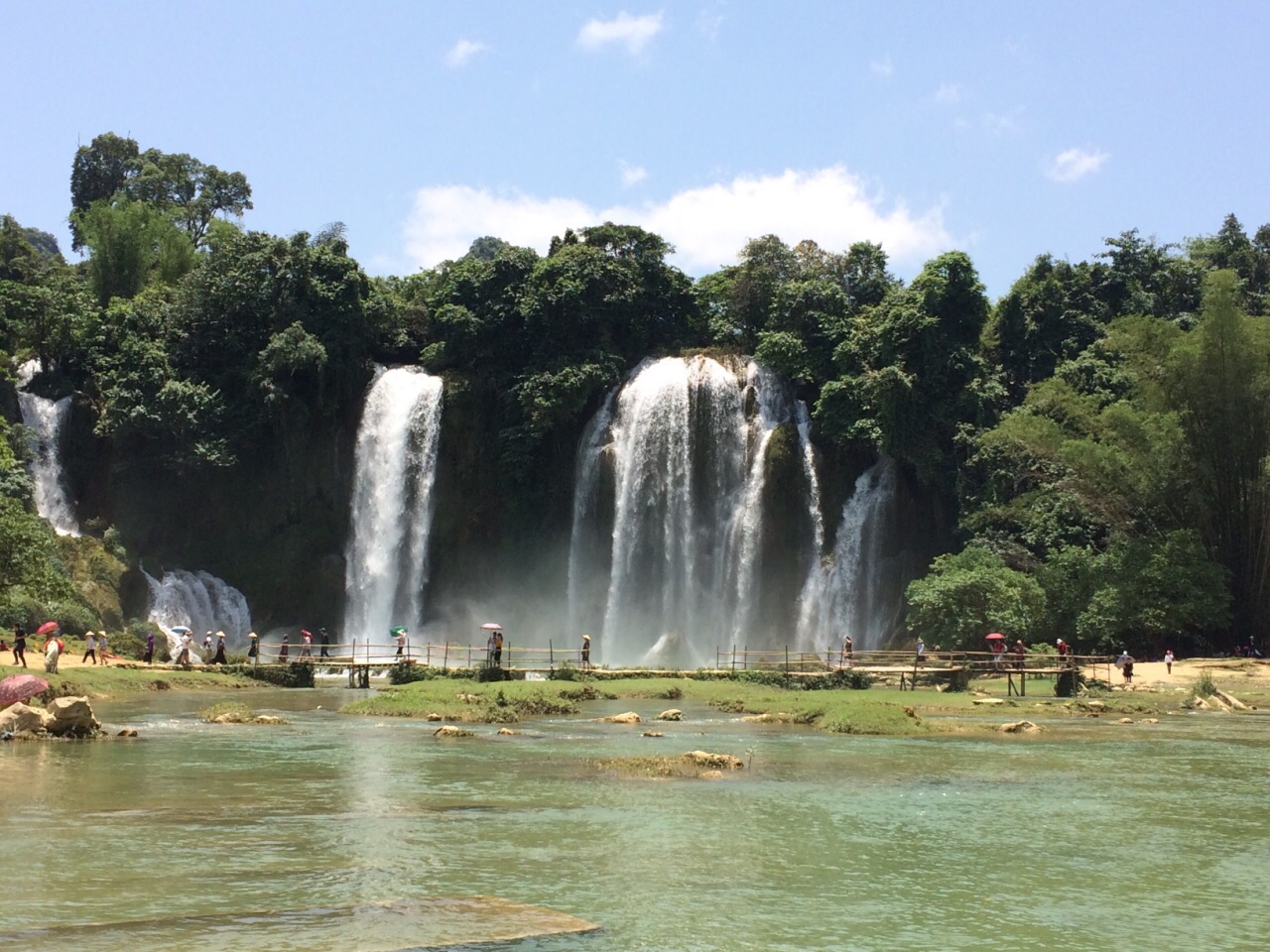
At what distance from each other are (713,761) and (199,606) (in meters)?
35.7

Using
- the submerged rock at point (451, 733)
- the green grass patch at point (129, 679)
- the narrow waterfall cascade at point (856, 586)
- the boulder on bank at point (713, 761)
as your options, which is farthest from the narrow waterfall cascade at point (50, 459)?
the boulder on bank at point (713, 761)

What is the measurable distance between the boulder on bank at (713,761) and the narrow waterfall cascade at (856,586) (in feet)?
92.2

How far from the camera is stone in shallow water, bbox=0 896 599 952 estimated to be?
31.1ft

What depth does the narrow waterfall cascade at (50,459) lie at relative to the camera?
169ft

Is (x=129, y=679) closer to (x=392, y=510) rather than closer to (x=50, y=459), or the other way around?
(x=392, y=510)

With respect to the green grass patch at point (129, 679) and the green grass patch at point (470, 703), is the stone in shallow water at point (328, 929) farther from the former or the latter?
the green grass patch at point (129, 679)

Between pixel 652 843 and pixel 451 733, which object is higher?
pixel 451 733

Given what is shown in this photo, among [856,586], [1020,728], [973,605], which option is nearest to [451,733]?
[1020,728]

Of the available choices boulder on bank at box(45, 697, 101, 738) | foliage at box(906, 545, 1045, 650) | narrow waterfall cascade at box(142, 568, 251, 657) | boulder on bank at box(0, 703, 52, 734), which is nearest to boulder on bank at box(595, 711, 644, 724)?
boulder on bank at box(45, 697, 101, 738)

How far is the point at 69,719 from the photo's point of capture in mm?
21516

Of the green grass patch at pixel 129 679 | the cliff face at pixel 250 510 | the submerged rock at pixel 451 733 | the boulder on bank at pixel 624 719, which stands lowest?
the submerged rock at pixel 451 733

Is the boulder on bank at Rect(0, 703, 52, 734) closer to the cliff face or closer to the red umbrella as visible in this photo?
the red umbrella

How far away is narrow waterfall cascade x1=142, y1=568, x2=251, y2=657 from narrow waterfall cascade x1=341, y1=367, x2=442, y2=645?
404 cm

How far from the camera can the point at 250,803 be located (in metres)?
15.9
